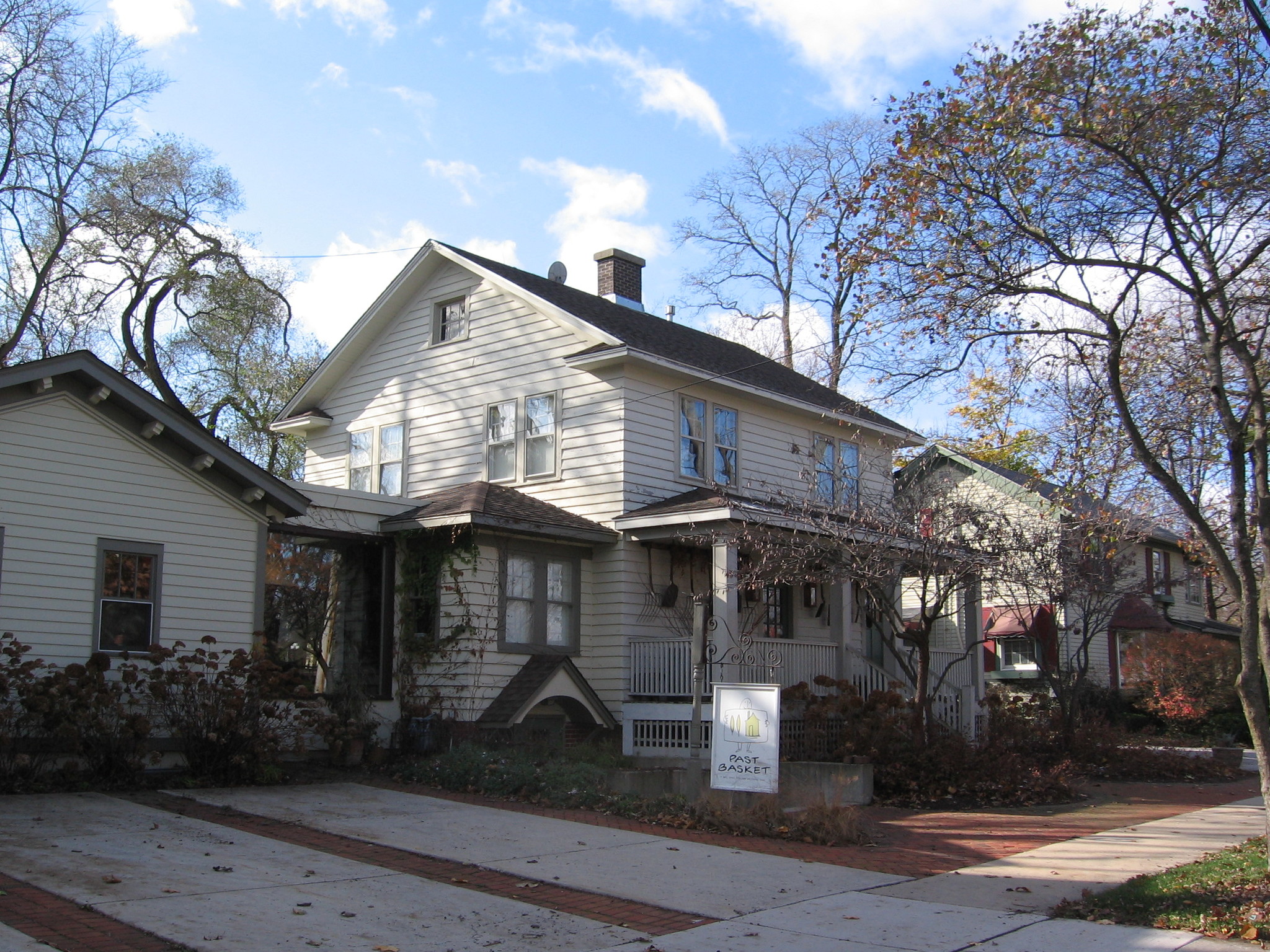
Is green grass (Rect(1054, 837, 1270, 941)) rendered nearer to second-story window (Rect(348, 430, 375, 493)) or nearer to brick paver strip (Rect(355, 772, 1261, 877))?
brick paver strip (Rect(355, 772, 1261, 877))

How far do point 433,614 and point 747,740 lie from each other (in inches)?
266

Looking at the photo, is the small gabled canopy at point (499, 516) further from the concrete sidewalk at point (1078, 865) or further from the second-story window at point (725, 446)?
the concrete sidewalk at point (1078, 865)

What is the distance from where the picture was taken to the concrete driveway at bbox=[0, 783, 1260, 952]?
725cm

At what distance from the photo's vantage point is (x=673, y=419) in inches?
746

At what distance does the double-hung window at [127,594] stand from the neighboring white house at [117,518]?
15 millimetres

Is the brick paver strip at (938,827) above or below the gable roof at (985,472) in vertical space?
below

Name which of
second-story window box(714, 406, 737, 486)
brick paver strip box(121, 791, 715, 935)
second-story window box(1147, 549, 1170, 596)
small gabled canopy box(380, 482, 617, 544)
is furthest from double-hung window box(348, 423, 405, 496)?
second-story window box(1147, 549, 1170, 596)

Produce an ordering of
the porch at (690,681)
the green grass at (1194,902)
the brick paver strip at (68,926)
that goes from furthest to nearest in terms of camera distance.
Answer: the porch at (690,681)
the green grass at (1194,902)
the brick paver strip at (68,926)

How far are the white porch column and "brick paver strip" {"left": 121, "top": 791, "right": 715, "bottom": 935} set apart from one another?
708cm

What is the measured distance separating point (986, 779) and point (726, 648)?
13.0 ft

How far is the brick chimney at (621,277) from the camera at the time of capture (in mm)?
23547

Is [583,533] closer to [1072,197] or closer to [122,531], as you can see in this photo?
[122,531]

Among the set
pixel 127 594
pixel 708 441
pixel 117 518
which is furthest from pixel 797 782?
pixel 117 518

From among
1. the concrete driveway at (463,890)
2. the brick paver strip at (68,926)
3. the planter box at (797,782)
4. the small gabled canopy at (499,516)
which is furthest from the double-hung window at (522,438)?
the brick paver strip at (68,926)
